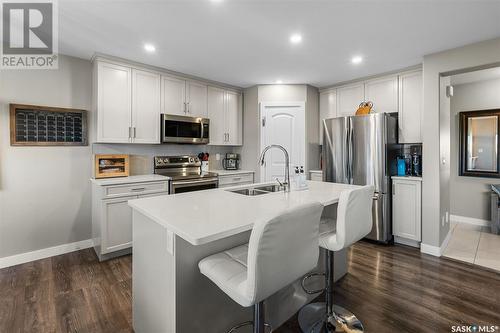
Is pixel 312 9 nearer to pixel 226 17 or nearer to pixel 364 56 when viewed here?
pixel 226 17

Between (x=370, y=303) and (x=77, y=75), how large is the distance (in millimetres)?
4063

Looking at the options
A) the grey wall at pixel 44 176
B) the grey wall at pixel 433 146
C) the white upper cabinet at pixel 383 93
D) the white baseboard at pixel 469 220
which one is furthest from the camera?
the white baseboard at pixel 469 220

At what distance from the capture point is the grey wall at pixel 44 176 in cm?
274

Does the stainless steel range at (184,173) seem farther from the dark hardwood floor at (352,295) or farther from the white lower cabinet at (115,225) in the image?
the dark hardwood floor at (352,295)

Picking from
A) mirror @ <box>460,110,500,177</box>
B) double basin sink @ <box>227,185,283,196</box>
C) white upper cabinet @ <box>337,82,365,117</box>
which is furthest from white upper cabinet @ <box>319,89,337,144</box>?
double basin sink @ <box>227,185,283,196</box>

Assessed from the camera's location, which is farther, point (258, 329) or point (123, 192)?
point (123, 192)

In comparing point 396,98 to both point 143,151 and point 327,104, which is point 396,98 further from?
point 143,151

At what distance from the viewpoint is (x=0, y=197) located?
2715 mm

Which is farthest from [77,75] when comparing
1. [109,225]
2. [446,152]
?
[446,152]

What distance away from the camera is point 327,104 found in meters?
4.43

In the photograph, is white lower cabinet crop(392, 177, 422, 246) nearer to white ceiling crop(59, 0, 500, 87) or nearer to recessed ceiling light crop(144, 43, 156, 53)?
white ceiling crop(59, 0, 500, 87)

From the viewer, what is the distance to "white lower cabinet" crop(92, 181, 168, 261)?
2.81 meters

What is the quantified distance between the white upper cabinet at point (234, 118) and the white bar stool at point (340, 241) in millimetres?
2810

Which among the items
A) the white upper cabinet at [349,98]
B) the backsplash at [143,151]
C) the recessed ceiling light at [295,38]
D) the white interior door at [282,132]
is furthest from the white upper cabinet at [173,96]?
the white upper cabinet at [349,98]
